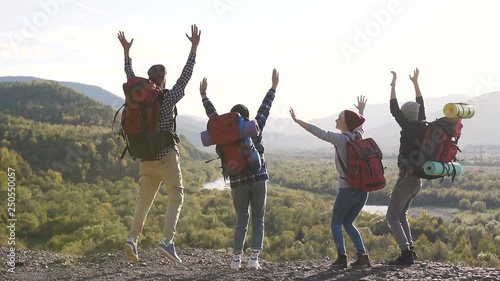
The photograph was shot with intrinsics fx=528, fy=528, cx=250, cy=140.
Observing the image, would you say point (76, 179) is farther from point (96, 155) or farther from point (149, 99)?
point (149, 99)

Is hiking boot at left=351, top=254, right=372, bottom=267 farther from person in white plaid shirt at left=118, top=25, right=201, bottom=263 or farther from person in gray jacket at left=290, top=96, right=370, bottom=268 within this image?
person in white plaid shirt at left=118, top=25, right=201, bottom=263

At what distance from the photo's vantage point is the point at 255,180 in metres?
6.75

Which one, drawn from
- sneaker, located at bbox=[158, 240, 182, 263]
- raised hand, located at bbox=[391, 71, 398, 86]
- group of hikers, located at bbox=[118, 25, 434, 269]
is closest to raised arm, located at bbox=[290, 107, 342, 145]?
group of hikers, located at bbox=[118, 25, 434, 269]

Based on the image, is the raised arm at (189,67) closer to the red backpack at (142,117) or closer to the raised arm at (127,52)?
the red backpack at (142,117)

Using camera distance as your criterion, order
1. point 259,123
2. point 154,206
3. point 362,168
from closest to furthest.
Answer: point 362,168 → point 259,123 → point 154,206

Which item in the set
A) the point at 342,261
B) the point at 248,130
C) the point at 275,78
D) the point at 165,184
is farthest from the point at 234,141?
the point at 342,261

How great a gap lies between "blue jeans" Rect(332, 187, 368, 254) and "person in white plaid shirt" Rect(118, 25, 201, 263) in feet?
6.73

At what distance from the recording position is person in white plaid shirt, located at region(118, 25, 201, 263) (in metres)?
6.61

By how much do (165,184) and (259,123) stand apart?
1.46 m

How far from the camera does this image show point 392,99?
24.6ft

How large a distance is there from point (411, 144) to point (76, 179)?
71.6m

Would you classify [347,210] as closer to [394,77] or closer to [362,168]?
[362,168]

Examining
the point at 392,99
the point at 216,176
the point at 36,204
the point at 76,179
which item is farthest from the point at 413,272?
the point at 216,176

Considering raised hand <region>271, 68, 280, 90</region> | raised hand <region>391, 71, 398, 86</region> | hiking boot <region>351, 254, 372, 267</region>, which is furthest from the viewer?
raised hand <region>391, 71, 398, 86</region>
